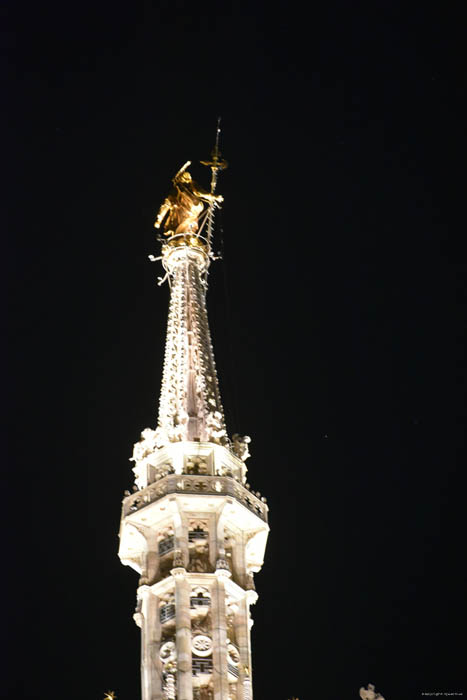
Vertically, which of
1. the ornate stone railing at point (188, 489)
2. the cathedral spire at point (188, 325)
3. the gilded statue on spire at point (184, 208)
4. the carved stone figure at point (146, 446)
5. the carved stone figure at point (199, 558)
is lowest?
the carved stone figure at point (199, 558)

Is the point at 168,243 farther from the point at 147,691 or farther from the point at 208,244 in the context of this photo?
the point at 147,691

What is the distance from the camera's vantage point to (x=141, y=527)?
85625 millimetres

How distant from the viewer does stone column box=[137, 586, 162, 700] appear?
81.1m

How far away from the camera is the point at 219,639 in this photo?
81750 millimetres

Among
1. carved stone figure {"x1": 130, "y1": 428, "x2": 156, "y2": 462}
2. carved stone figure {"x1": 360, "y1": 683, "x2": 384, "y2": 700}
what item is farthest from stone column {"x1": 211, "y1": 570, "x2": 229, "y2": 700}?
carved stone figure {"x1": 130, "y1": 428, "x2": 156, "y2": 462}

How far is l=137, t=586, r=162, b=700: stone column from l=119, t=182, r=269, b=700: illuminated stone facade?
0.12 feet

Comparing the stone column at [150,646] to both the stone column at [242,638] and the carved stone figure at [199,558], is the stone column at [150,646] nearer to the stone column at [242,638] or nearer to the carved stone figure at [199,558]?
the carved stone figure at [199,558]

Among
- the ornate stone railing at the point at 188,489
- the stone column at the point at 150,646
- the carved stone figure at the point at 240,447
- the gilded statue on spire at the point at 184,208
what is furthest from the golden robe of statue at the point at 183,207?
the stone column at the point at 150,646

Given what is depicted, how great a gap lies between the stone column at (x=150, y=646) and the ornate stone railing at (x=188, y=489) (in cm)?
368

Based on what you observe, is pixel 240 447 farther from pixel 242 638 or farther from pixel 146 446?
pixel 242 638

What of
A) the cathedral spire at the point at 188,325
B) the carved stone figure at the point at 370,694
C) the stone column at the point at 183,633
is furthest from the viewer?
→ the cathedral spire at the point at 188,325

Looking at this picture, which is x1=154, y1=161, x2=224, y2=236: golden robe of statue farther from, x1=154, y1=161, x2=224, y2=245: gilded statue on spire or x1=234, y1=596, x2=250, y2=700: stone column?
x1=234, y1=596, x2=250, y2=700: stone column

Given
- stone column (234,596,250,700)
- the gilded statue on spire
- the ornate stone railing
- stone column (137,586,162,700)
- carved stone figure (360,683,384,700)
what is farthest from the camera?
the gilded statue on spire

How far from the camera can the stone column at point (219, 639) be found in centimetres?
8030
